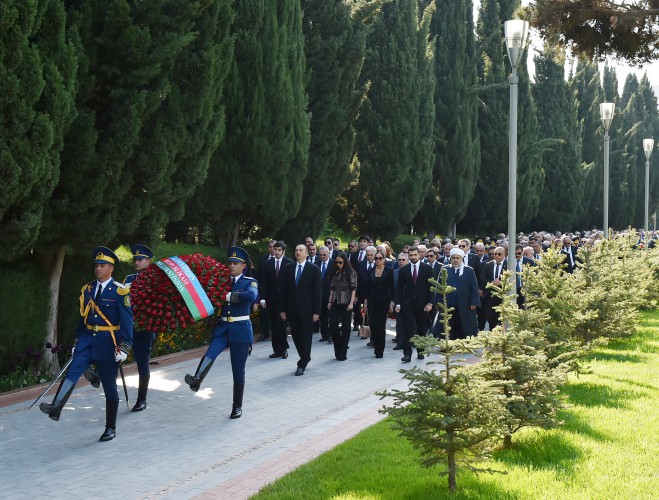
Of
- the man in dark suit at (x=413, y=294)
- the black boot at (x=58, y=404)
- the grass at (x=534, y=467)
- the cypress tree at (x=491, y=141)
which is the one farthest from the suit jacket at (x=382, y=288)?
the cypress tree at (x=491, y=141)

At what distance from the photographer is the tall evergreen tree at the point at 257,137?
17.4 metres

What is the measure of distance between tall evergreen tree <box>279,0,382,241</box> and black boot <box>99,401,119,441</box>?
12.1 m

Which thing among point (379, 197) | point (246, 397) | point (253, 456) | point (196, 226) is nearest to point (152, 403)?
point (246, 397)

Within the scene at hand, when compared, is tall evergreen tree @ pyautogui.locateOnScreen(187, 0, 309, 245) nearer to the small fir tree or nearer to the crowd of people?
the crowd of people

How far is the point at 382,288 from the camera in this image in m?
14.5

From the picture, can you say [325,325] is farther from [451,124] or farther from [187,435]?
[451,124]

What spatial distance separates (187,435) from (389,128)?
18821mm

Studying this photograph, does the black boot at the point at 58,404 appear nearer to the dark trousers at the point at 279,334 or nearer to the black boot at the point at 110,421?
the black boot at the point at 110,421

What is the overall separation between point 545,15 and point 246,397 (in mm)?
11044

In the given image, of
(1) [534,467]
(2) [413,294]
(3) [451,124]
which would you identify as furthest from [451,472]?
(3) [451,124]

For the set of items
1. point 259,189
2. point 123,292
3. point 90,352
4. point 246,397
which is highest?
point 259,189

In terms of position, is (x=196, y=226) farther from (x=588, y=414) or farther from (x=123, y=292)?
(x=588, y=414)

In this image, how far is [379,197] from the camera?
2650 cm

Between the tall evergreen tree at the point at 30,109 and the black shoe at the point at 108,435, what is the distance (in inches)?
113
